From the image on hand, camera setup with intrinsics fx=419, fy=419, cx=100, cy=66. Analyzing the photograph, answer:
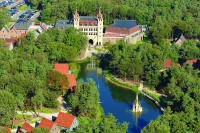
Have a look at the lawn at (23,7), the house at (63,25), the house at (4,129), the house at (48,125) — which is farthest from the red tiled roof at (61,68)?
the lawn at (23,7)

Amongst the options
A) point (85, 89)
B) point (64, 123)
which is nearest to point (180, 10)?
point (85, 89)

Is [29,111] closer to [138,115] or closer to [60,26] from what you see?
[138,115]

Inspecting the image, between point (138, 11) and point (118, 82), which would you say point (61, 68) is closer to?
point (118, 82)

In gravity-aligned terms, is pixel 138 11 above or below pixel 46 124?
above

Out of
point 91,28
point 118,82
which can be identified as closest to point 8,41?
point 91,28

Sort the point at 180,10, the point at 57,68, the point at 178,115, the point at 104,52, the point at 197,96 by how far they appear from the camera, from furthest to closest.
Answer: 1. the point at 180,10
2. the point at 104,52
3. the point at 57,68
4. the point at 197,96
5. the point at 178,115

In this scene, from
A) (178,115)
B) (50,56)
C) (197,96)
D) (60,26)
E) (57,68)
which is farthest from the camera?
(60,26)

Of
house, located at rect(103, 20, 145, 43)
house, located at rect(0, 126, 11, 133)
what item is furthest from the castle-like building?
house, located at rect(0, 126, 11, 133)

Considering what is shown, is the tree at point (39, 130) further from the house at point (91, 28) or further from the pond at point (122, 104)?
the house at point (91, 28)
